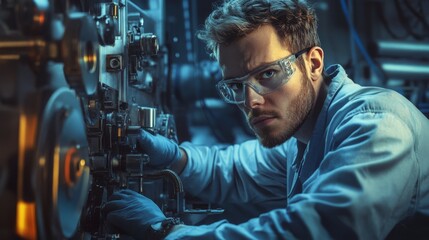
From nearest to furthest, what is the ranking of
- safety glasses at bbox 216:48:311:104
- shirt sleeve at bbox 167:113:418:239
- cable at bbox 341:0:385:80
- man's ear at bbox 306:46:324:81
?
shirt sleeve at bbox 167:113:418:239 < safety glasses at bbox 216:48:311:104 < man's ear at bbox 306:46:324:81 < cable at bbox 341:0:385:80

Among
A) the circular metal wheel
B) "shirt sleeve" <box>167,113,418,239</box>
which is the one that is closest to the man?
"shirt sleeve" <box>167,113,418,239</box>

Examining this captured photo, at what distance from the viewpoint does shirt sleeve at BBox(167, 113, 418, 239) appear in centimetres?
90

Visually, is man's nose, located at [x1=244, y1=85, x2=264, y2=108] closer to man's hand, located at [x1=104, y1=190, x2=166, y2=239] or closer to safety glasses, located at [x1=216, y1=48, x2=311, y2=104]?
safety glasses, located at [x1=216, y1=48, x2=311, y2=104]

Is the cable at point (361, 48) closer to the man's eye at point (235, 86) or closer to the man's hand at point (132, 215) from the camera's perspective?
the man's eye at point (235, 86)

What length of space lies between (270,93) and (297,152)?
33 centimetres

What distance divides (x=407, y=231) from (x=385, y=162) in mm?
356

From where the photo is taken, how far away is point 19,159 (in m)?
0.67

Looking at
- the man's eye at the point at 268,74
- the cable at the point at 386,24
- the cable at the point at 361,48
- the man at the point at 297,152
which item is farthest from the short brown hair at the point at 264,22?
the cable at the point at 386,24

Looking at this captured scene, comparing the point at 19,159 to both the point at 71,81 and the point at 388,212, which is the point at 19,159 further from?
the point at 388,212

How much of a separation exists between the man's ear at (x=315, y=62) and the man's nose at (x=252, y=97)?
0.19 m

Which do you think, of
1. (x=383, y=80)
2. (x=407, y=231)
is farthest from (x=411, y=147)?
(x=383, y=80)

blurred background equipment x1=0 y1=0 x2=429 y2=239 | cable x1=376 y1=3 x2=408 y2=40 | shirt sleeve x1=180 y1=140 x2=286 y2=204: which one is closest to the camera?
blurred background equipment x1=0 y1=0 x2=429 y2=239

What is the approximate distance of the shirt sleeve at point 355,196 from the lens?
35.2 inches

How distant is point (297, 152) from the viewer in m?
1.47
